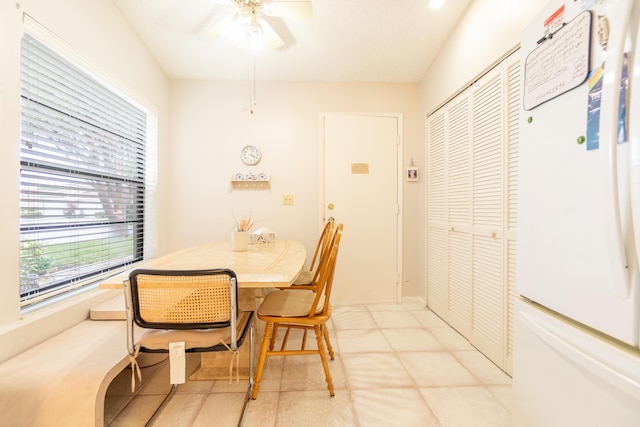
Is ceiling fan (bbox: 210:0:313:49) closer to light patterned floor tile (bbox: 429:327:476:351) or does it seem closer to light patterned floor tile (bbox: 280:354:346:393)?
light patterned floor tile (bbox: 280:354:346:393)

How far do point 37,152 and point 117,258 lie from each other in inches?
38.4

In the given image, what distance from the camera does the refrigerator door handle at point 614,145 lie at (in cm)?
60

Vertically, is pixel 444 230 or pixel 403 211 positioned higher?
pixel 403 211

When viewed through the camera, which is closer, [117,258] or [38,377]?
[38,377]

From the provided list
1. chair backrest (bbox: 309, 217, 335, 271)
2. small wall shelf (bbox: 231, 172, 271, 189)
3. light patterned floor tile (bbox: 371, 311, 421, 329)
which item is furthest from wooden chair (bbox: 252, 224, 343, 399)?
small wall shelf (bbox: 231, 172, 271, 189)

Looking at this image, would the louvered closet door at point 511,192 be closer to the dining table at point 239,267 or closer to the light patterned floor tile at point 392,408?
the light patterned floor tile at point 392,408

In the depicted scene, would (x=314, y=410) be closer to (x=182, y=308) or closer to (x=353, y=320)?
(x=182, y=308)

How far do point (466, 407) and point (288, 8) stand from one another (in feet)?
8.19

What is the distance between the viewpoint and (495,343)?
171 cm

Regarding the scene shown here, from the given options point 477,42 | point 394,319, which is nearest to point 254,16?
point 477,42

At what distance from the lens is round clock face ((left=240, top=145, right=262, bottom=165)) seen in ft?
9.21

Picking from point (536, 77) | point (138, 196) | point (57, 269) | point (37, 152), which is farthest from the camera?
point (138, 196)

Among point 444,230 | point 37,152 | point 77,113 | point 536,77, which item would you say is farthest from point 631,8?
point 77,113

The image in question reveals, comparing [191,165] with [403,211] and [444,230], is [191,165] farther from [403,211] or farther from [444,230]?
[444,230]
